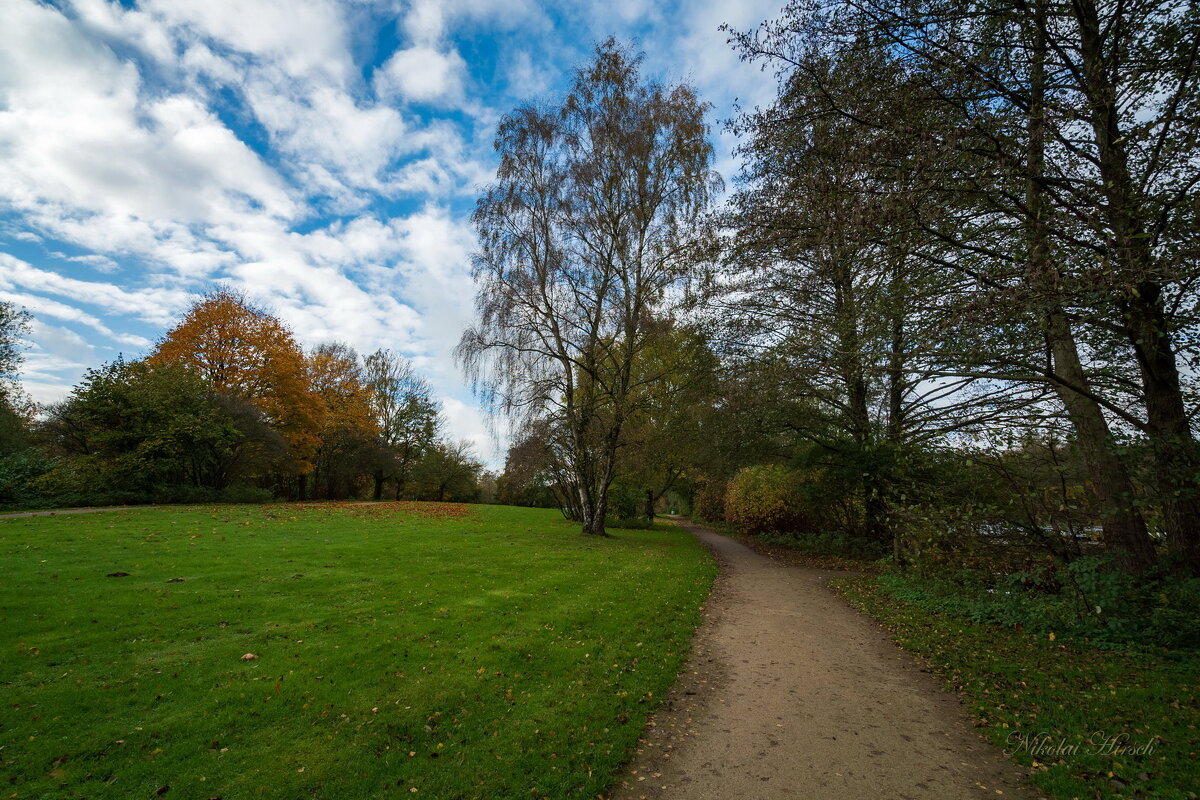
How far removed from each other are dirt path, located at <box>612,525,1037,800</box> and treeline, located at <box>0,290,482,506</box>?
2376 cm

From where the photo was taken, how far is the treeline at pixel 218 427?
754 inches

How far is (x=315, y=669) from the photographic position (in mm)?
5258

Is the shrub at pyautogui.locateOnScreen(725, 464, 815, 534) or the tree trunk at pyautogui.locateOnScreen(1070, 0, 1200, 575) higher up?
the tree trunk at pyautogui.locateOnScreen(1070, 0, 1200, 575)

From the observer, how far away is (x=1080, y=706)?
4707mm

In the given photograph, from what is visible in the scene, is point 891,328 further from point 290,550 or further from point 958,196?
point 290,550

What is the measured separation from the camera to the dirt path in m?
3.71

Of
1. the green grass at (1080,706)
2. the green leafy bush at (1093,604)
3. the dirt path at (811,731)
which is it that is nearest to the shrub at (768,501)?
the green leafy bush at (1093,604)

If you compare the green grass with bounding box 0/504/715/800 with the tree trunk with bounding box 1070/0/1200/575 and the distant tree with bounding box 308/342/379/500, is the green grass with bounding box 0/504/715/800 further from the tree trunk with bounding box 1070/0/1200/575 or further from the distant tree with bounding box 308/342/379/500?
the distant tree with bounding box 308/342/379/500

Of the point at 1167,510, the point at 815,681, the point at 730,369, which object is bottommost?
the point at 815,681

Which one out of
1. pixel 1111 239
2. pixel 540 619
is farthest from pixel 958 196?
pixel 540 619

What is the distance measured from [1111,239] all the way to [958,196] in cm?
165

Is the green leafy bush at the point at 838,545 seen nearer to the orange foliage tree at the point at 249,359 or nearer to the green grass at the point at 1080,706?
the green grass at the point at 1080,706
